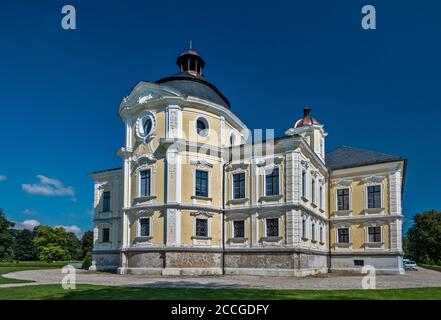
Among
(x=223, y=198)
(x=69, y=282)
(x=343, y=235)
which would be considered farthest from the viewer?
(x=343, y=235)

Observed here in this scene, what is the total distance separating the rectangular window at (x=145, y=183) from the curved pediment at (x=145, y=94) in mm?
4757

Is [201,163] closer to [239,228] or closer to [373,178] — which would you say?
[239,228]

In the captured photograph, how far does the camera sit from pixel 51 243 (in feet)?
244

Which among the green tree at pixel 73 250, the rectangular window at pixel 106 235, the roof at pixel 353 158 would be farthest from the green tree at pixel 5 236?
the roof at pixel 353 158

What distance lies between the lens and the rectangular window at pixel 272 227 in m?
25.8

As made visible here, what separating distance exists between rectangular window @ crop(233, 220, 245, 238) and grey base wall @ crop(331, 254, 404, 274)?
9.26 m

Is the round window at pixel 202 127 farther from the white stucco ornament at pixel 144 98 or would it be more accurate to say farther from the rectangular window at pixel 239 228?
the rectangular window at pixel 239 228

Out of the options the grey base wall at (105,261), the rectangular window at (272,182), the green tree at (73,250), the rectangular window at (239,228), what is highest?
the rectangular window at (272,182)

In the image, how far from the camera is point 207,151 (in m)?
28.0

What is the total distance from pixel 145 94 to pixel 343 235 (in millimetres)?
18370

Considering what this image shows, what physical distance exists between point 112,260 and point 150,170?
33.4 ft

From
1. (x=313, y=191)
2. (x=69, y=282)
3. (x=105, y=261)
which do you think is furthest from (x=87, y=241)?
(x=69, y=282)
